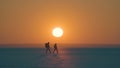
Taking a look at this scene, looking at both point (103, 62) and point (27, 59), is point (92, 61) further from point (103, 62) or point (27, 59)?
point (27, 59)

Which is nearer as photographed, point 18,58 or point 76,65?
point 76,65

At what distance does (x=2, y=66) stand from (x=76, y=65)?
3.91 metres

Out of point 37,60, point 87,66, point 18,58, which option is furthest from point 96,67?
point 18,58

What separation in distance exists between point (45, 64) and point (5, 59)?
143 inches

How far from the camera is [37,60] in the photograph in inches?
1054

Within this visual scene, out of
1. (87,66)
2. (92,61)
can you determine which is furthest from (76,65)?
(92,61)

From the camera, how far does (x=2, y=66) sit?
23.7 metres

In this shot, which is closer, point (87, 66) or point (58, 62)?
point (87, 66)

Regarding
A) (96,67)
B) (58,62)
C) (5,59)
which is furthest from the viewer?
(5,59)

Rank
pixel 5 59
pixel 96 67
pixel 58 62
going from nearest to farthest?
1. pixel 96 67
2. pixel 58 62
3. pixel 5 59

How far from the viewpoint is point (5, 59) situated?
27281mm

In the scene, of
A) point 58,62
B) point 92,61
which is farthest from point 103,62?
point 58,62

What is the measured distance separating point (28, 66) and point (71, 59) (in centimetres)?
405

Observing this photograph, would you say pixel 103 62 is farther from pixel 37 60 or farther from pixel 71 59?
pixel 37 60
